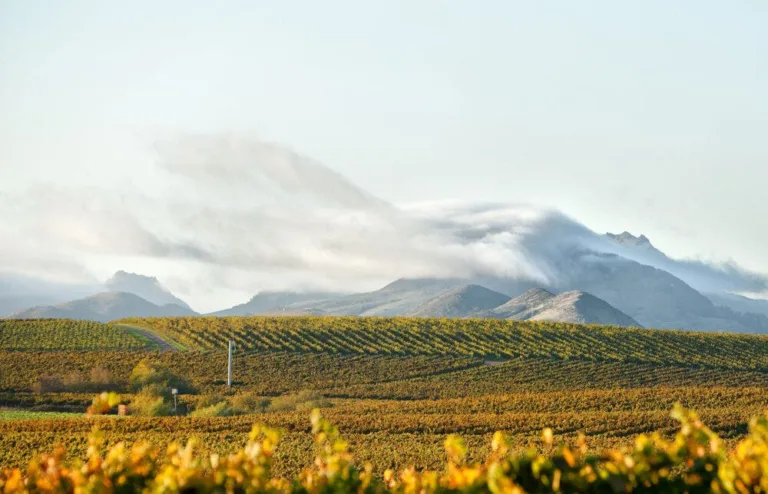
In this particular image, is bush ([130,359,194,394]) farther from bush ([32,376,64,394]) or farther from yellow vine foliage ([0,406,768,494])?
yellow vine foliage ([0,406,768,494])

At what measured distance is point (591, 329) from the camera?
9262 centimetres

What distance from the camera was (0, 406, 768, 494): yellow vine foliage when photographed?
26.2ft

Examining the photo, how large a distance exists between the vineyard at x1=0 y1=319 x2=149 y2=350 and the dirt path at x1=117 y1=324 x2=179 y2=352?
1.21 metres

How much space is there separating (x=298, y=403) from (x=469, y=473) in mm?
42734

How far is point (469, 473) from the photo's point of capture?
26.1 ft

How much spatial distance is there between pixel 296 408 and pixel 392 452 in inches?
925

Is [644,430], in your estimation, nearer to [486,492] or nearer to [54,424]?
[54,424]

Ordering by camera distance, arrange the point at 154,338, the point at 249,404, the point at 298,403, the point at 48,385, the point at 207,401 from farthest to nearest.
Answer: the point at 154,338 → the point at 48,385 → the point at 298,403 → the point at 249,404 → the point at 207,401

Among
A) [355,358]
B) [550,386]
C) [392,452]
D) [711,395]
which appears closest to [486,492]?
[392,452]

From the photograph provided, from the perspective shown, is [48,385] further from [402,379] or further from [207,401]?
[402,379]

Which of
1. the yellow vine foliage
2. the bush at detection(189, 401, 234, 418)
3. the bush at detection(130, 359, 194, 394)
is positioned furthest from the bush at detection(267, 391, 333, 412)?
the yellow vine foliage

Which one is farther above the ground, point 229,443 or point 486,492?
point 486,492

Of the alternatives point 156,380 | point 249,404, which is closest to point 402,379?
point 156,380

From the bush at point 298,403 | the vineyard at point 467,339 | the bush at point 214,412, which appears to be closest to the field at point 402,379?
the vineyard at point 467,339
